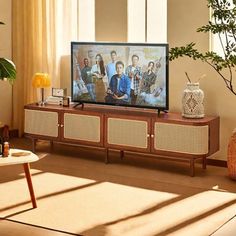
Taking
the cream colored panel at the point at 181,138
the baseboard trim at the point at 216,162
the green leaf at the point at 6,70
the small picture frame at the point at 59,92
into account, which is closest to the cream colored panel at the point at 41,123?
the small picture frame at the point at 59,92

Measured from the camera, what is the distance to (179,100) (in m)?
7.09

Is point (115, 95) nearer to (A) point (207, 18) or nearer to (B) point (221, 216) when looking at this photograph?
(A) point (207, 18)

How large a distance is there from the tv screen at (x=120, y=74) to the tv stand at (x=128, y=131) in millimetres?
147

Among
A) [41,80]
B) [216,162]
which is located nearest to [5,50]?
[41,80]

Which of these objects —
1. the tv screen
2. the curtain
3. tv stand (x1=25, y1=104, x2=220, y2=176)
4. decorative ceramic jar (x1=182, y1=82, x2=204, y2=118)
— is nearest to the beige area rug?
tv stand (x1=25, y1=104, x2=220, y2=176)

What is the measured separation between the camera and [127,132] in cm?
682

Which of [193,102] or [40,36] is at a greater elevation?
[40,36]

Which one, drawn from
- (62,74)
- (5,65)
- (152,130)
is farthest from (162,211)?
(62,74)

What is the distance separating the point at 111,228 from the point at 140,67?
8.52 ft

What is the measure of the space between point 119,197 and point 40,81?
7.69ft

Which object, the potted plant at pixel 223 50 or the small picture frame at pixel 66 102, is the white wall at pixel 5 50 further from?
the potted plant at pixel 223 50

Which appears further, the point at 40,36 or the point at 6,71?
the point at 40,36

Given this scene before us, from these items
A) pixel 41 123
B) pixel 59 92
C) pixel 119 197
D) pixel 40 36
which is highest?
pixel 40 36

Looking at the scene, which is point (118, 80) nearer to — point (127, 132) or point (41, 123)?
point (127, 132)
